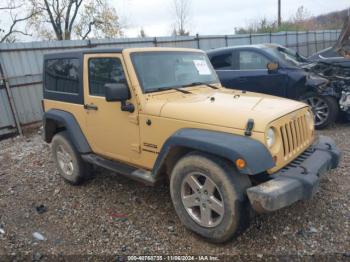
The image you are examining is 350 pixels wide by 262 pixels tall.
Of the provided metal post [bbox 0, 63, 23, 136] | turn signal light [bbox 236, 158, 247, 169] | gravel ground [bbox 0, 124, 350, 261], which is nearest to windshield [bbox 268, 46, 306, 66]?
gravel ground [bbox 0, 124, 350, 261]

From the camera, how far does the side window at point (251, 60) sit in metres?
7.02

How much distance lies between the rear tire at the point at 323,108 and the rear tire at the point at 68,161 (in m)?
4.75

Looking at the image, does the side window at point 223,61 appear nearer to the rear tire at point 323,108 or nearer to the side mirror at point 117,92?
the rear tire at point 323,108

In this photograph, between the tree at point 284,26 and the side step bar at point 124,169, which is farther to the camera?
the tree at point 284,26

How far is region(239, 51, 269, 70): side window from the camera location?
7.02 meters

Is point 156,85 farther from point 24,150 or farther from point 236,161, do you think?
point 24,150

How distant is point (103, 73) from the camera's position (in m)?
3.86

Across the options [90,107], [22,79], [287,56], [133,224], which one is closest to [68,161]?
[90,107]

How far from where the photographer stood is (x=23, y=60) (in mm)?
8289

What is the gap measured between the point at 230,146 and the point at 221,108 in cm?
54

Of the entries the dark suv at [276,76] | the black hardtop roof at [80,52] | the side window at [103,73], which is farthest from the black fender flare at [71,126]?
the dark suv at [276,76]

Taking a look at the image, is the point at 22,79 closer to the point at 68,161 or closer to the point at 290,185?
the point at 68,161

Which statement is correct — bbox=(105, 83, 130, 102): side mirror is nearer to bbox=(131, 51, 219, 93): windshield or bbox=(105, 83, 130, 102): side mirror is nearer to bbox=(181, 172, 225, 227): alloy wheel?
Result: bbox=(131, 51, 219, 93): windshield

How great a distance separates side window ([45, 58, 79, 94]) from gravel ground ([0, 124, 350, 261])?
4.77 ft
